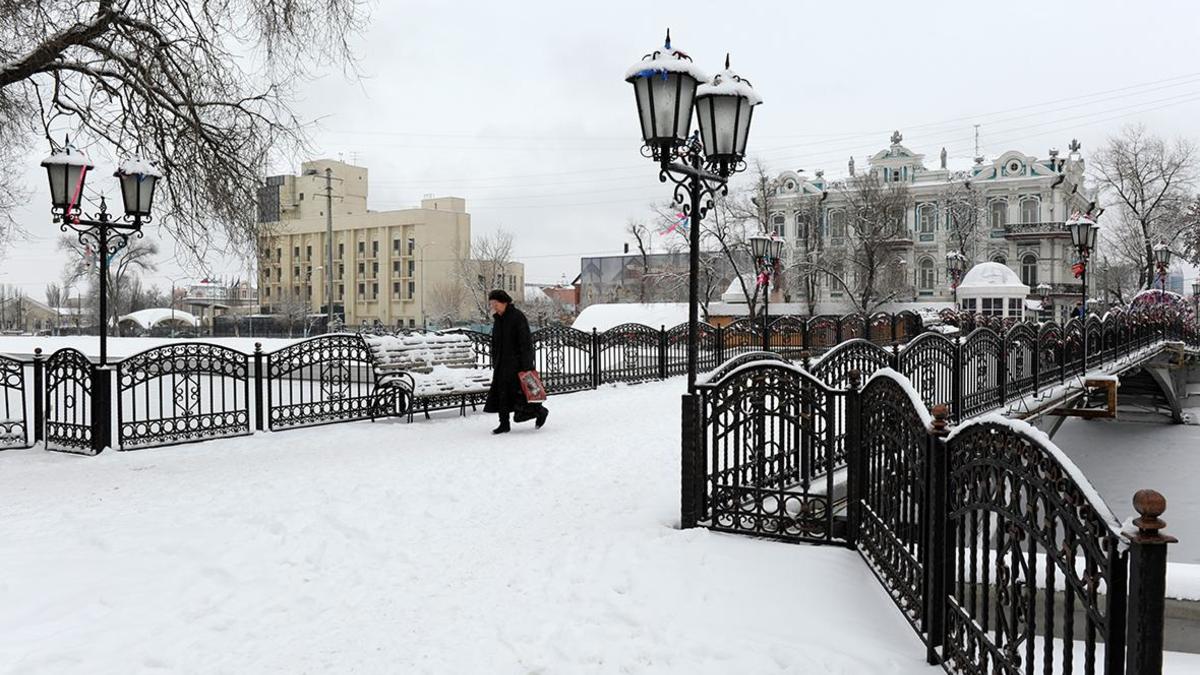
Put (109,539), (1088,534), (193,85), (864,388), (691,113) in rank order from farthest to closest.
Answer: (193,85), (691,113), (109,539), (864,388), (1088,534)

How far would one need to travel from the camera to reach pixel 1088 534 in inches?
98.4

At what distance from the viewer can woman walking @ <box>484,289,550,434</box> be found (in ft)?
32.5

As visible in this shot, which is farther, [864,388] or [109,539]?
[109,539]

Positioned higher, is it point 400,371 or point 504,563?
point 400,371

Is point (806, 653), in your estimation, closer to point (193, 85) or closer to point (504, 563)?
point (504, 563)

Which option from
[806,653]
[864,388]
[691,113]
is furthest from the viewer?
[691,113]

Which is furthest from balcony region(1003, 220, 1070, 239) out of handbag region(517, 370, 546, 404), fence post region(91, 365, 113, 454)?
fence post region(91, 365, 113, 454)

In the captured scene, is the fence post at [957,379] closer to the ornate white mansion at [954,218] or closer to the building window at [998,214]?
the ornate white mansion at [954,218]

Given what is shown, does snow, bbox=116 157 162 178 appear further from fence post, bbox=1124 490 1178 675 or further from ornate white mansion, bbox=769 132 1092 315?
ornate white mansion, bbox=769 132 1092 315

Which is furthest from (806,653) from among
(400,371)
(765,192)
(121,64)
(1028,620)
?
(765,192)

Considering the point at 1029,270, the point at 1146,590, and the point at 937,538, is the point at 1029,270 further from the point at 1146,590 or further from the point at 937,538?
the point at 1146,590

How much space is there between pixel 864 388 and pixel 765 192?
3842cm

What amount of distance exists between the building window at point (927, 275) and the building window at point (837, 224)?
5.76 m

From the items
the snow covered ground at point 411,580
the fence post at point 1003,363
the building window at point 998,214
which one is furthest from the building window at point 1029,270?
the snow covered ground at point 411,580
